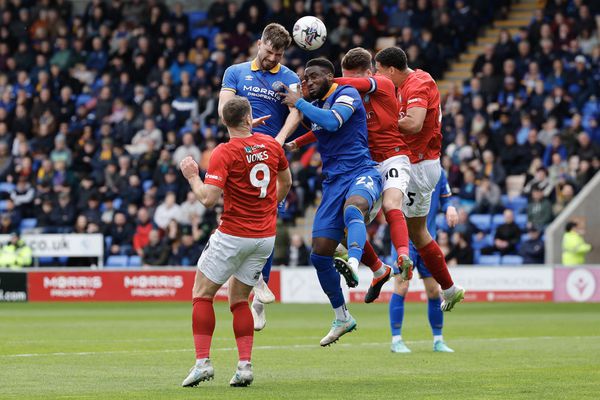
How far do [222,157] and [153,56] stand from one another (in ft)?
82.7

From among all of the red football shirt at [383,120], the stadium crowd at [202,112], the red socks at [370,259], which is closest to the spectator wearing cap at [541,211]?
the stadium crowd at [202,112]

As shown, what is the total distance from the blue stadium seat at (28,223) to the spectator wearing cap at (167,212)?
3.97 meters

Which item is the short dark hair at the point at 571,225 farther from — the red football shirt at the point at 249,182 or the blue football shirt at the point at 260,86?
the red football shirt at the point at 249,182

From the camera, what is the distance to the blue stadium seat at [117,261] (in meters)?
30.0

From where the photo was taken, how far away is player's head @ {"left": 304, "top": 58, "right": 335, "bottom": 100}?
11.8 m

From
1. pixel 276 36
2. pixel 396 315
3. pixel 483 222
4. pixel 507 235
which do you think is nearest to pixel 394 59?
pixel 276 36

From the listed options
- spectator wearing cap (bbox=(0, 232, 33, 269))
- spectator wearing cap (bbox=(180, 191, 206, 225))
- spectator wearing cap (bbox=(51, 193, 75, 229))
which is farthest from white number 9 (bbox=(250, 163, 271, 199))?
spectator wearing cap (bbox=(51, 193, 75, 229))

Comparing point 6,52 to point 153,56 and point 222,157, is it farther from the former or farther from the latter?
point 222,157

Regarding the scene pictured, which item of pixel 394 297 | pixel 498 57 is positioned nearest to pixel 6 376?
pixel 394 297

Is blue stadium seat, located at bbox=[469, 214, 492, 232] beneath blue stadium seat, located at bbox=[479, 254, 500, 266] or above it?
above

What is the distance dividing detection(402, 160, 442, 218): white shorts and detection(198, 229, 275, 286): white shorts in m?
2.66

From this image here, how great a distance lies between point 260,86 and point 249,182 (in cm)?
244

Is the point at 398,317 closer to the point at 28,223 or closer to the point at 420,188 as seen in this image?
the point at 420,188

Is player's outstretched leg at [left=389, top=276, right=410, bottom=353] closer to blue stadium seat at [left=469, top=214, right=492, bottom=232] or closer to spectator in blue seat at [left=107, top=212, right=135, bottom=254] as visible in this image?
blue stadium seat at [left=469, top=214, right=492, bottom=232]
